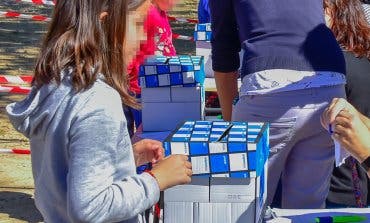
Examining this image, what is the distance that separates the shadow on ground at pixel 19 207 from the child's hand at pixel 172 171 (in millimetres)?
2761

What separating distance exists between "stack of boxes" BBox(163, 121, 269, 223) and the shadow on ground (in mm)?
2621

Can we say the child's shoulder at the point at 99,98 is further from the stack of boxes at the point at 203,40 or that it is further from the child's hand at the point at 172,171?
the stack of boxes at the point at 203,40

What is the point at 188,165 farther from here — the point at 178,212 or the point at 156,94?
the point at 156,94

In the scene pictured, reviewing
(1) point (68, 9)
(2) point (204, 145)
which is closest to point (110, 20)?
(1) point (68, 9)

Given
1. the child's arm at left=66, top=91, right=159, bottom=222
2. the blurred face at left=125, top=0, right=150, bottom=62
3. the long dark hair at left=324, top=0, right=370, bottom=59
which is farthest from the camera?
the long dark hair at left=324, top=0, right=370, bottom=59

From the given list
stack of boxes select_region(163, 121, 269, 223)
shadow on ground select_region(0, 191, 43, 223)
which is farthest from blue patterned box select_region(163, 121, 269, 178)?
shadow on ground select_region(0, 191, 43, 223)

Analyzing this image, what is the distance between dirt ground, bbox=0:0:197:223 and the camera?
486 cm

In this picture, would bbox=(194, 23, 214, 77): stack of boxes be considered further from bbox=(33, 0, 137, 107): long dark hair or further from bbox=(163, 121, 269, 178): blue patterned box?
bbox=(33, 0, 137, 107): long dark hair

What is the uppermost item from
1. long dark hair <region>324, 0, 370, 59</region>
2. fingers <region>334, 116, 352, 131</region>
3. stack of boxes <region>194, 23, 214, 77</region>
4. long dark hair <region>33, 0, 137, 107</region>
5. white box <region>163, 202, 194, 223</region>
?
long dark hair <region>33, 0, 137, 107</region>

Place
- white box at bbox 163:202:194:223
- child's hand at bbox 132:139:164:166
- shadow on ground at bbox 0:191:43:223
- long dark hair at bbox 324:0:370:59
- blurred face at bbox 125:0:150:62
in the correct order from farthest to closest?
shadow on ground at bbox 0:191:43:223 → long dark hair at bbox 324:0:370:59 → child's hand at bbox 132:139:164:166 → white box at bbox 163:202:194:223 → blurred face at bbox 125:0:150:62

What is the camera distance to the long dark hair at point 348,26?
131 inches

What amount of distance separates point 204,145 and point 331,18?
1.48m

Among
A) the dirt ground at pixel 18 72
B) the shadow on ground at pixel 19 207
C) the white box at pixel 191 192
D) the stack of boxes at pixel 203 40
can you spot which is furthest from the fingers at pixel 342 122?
the shadow on ground at pixel 19 207

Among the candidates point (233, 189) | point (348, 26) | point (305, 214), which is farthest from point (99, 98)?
point (348, 26)
